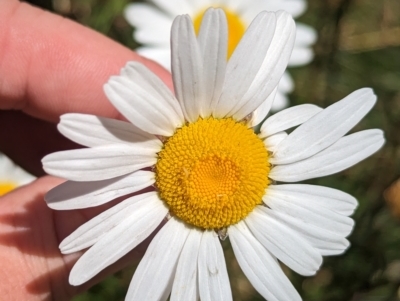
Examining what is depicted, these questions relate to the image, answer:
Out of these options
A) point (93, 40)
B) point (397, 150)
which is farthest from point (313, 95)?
point (93, 40)

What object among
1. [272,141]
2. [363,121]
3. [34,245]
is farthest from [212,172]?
→ [363,121]

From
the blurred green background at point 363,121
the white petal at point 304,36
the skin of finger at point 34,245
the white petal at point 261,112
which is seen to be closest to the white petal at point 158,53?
the blurred green background at point 363,121

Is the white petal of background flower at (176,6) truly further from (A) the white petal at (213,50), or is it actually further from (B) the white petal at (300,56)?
(A) the white petal at (213,50)

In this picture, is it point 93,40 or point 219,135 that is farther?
point 93,40

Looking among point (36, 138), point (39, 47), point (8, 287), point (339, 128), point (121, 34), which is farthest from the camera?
point (121, 34)

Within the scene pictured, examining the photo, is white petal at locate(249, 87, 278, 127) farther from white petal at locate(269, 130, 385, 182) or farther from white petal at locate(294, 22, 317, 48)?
white petal at locate(294, 22, 317, 48)

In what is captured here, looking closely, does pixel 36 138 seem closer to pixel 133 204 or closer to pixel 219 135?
pixel 133 204

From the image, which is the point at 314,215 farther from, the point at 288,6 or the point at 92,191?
the point at 288,6
